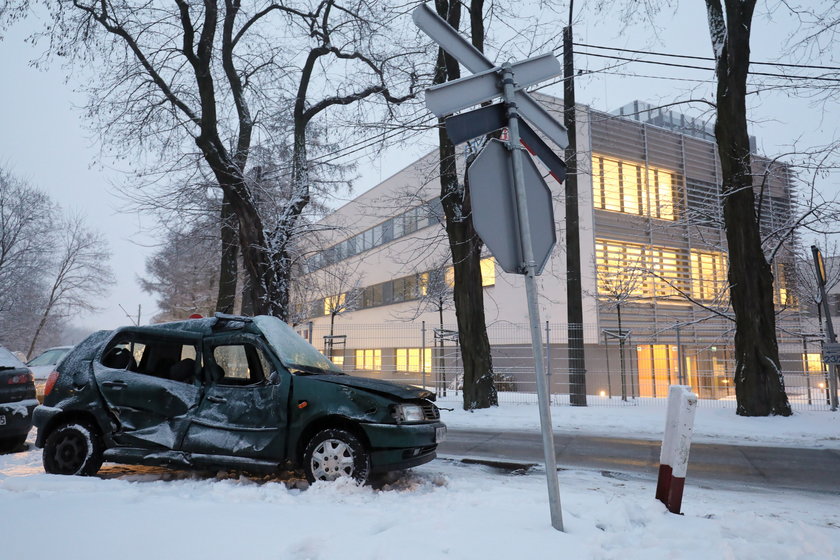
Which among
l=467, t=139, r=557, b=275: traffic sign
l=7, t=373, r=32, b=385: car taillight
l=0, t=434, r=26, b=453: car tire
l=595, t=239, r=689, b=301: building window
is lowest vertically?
l=0, t=434, r=26, b=453: car tire

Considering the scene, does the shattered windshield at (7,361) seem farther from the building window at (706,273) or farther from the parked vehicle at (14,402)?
the building window at (706,273)

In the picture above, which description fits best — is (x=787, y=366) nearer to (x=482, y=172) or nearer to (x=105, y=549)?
(x=482, y=172)

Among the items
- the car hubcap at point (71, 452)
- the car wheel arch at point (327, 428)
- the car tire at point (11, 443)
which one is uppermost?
the car wheel arch at point (327, 428)

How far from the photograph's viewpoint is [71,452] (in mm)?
6102

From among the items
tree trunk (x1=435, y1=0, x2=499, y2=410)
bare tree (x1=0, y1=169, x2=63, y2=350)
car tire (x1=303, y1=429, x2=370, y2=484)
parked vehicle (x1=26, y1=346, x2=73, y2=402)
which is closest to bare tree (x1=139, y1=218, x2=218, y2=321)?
bare tree (x1=0, y1=169, x2=63, y2=350)

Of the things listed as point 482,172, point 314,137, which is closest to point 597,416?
point 482,172

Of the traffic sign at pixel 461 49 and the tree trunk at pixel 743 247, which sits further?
the tree trunk at pixel 743 247

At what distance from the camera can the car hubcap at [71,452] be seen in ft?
19.8

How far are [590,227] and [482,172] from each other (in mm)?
18210

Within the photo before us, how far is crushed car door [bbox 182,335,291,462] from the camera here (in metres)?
5.63

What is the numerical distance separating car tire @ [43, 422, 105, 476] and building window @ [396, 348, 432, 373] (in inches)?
549

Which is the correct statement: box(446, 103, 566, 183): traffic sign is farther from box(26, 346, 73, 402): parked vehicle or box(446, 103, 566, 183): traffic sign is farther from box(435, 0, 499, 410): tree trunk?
box(26, 346, 73, 402): parked vehicle

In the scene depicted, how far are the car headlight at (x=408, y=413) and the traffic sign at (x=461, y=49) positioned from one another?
2.89 meters

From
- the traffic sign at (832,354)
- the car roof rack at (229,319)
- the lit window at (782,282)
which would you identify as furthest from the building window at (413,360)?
the lit window at (782,282)
